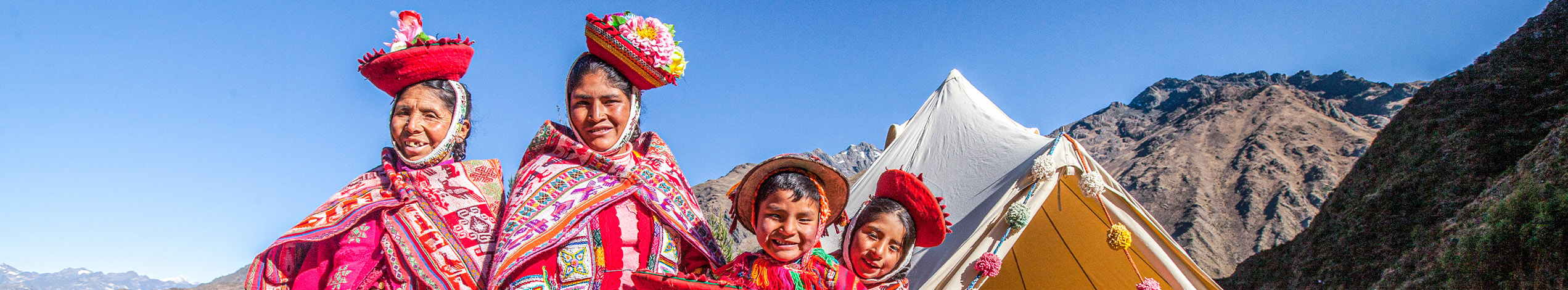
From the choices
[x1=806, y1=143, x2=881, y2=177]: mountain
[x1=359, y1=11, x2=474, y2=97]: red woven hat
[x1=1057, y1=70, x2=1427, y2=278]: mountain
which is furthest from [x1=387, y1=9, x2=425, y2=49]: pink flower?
[x1=806, y1=143, x2=881, y2=177]: mountain

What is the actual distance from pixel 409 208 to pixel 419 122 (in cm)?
28

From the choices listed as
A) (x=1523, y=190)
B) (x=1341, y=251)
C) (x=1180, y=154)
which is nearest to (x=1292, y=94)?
(x=1180, y=154)

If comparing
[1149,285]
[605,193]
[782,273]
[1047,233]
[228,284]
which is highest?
[228,284]

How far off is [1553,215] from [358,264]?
707 centimetres

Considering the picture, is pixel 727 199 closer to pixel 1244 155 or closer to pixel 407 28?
pixel 407 28

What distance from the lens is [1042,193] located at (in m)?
5.96

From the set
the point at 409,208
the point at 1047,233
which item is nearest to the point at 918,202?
the point at 409,208

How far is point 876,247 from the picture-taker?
2.87 metres

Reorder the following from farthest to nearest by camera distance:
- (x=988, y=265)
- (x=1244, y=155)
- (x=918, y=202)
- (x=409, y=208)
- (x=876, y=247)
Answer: (x=1244, y=155)
(x=988, y=265)
(x=918, y=202)
(x=876, y=247)
(x=409, y=208)

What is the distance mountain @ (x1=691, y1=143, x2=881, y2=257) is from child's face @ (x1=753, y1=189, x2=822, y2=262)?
127mm

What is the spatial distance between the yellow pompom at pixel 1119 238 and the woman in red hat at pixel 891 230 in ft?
9.62

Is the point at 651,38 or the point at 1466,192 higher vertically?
the point at 1466,192

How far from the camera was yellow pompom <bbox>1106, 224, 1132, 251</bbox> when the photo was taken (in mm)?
5543

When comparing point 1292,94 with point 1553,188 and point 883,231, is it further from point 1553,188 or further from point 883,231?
point 883,231
